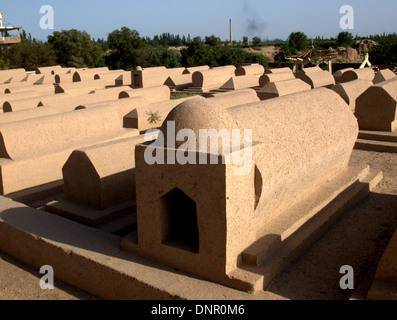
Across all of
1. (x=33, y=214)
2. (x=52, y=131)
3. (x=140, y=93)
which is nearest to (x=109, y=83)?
(x=140, y=93)

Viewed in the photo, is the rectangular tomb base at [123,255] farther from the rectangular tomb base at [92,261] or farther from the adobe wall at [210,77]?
the adobe wall at [210,77]

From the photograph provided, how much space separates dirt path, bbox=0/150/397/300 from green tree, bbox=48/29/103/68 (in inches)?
1210

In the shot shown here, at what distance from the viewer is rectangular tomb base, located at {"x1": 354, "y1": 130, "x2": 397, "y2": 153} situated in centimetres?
801

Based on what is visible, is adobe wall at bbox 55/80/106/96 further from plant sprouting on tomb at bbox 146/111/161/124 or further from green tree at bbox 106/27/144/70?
green tree at bbox 106/27/144/70

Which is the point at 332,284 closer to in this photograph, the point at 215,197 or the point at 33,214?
the point at 215,197

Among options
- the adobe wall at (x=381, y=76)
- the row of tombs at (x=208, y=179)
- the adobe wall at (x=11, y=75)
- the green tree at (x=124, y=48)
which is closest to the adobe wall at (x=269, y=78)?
the adobe wall at (x=381, y=76)

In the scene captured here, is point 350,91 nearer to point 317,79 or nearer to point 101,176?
point 317,79

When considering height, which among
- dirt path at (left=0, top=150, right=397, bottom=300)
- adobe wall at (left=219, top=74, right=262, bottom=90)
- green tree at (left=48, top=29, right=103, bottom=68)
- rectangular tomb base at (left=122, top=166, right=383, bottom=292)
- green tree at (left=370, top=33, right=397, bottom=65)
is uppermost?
green tree at (left=48, top=29, right=103, bottom=68)

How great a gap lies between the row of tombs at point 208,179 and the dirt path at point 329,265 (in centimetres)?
17

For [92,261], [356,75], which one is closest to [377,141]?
[92,261]

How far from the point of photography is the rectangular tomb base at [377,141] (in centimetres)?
801

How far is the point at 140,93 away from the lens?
1246cm

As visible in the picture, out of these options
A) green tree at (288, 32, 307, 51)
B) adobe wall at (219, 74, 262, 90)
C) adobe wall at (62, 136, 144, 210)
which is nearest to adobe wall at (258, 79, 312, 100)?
adobe wall at (219, 74, 262, 90)
